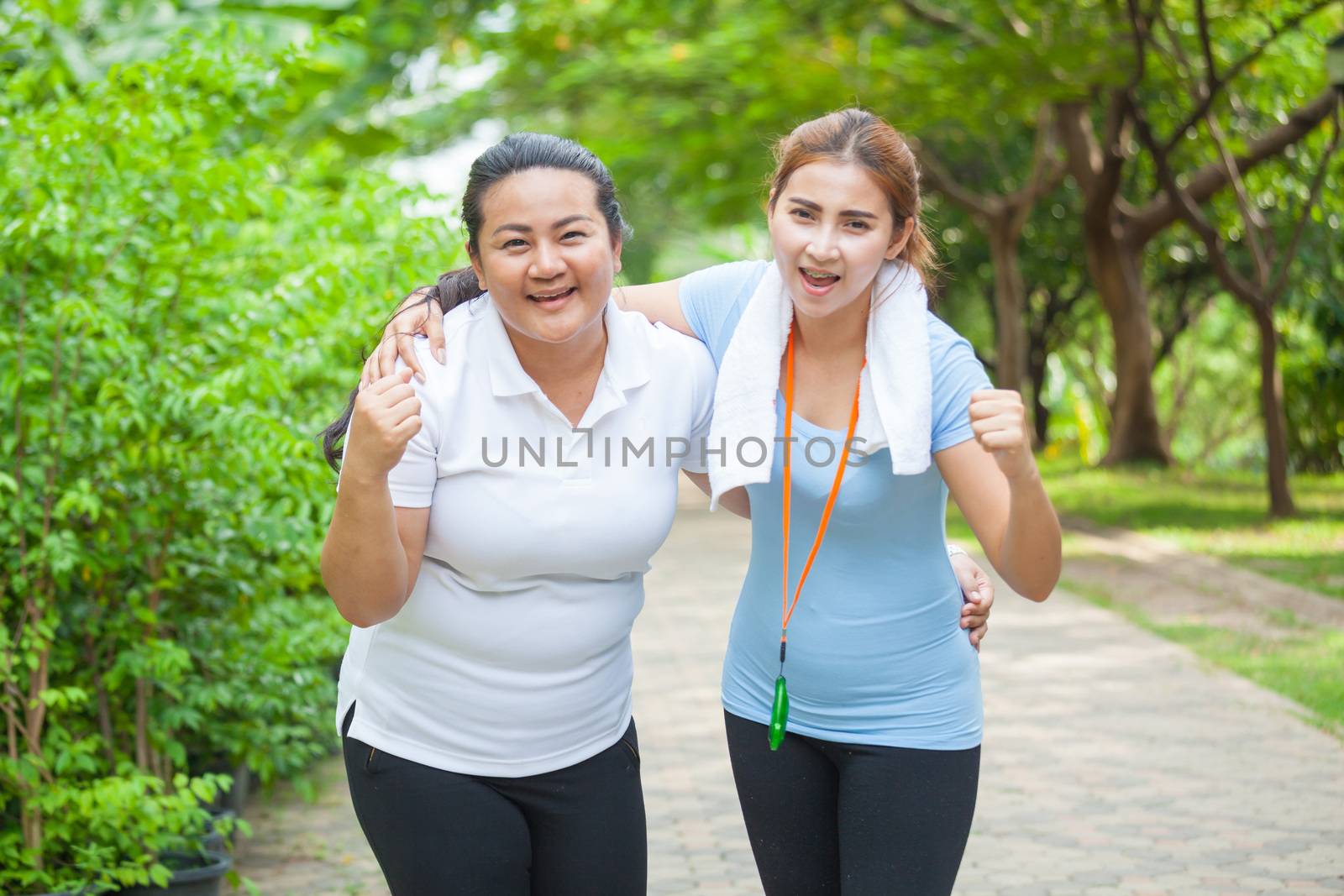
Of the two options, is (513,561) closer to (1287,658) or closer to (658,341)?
(658,341)

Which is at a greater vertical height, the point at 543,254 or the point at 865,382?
the point at 543,254

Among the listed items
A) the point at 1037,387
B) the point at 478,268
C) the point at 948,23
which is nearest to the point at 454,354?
the point at 478,268

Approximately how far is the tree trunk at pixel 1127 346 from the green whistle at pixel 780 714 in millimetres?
15037

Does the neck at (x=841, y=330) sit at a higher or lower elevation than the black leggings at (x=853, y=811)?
higher

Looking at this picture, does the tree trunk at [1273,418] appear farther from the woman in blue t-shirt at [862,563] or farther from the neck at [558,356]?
the neck at [558,356]

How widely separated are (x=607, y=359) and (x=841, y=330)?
423mm

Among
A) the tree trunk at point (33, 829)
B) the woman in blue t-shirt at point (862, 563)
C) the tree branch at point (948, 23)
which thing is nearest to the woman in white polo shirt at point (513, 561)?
the woman in blue t-shirt at point (862, 563)

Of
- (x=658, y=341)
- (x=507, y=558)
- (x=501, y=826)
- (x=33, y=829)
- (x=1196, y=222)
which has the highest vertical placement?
(x=1196, y=222)

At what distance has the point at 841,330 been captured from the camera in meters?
2.55

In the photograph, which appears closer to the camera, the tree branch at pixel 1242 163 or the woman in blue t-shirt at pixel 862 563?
the woman in blue t-shirt at pixel 862 563

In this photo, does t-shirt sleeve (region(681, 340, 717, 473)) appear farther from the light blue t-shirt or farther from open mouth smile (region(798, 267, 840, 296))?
open mouth smile (region(798, 267, 840, 296))

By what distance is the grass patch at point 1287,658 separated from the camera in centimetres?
684

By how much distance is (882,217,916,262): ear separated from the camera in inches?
98.7

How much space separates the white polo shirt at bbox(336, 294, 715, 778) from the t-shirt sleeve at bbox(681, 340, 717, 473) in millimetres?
147
